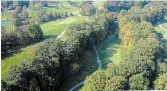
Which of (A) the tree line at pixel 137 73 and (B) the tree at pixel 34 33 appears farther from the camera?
(B) the tree at pixel 34 33

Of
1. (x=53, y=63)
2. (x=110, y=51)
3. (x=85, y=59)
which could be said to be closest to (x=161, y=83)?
(x=53, y=63)

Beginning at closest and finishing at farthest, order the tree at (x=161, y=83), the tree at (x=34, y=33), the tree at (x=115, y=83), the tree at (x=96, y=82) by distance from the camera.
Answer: the tree at (x=115, y=83), the tree at (x=96, y=82), the tree at (x=161, y=83), the tree at (x=34, y=33)

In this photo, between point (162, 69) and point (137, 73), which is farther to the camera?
point (162, 69)

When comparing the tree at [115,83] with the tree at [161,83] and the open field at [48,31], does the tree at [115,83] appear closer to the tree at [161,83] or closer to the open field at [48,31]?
the tree at [161,83]

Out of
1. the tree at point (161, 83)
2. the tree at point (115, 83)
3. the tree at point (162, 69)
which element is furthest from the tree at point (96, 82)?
the tree at point (162, 69)

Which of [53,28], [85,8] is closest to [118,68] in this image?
[53,28]

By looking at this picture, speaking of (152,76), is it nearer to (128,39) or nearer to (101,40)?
(128,39)

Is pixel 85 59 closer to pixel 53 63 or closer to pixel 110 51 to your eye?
pixel 110 51
